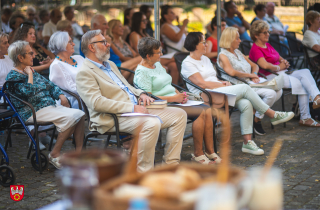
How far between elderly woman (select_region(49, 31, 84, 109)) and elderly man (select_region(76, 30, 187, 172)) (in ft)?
2.12

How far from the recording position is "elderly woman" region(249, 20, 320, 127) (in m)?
5.66

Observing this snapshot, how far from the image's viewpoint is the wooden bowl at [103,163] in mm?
1214

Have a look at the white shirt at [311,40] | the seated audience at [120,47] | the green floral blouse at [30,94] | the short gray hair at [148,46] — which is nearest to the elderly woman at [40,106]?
the green floral blouse at [30,94]

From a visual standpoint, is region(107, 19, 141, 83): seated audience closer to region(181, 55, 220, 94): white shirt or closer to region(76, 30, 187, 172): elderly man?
region(181, 55, 220, 94): white shirt

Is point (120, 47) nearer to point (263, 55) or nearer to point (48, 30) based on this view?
point (48, 30)

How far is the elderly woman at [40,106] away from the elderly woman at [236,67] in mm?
2170

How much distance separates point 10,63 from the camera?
483cm

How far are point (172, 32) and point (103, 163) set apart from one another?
21.9ft

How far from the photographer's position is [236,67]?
212 inches

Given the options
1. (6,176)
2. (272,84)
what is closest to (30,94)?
(6,176)

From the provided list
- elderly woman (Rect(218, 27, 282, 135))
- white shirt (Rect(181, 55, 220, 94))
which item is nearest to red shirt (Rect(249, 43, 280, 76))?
elderly woman (Rect(218, 27, 282, 135))

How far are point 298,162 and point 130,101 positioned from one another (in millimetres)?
1811

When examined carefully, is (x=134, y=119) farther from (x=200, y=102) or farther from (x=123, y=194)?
(x=123, y=194)

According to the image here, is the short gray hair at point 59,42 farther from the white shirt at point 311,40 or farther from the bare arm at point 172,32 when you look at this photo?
the white shirt at point 311,40
